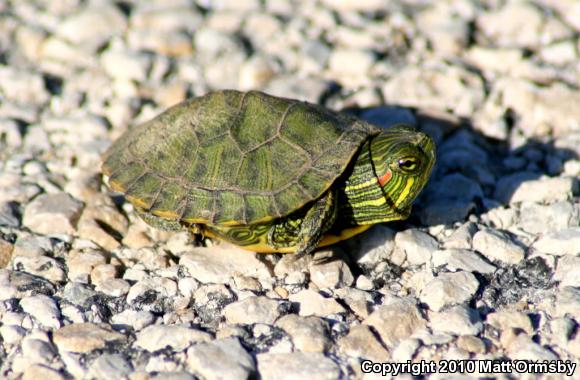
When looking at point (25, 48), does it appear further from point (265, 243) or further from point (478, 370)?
point (478, 370)

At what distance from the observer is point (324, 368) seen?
378 cm

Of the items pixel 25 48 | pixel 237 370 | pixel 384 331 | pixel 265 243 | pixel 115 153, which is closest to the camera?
→ pixel 237 370

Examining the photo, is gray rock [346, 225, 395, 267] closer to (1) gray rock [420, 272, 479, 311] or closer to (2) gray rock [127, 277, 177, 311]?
(1) gray rock [420, 272, 479, 311]

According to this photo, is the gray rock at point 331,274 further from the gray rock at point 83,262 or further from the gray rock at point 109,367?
the gray rock at point 83,262

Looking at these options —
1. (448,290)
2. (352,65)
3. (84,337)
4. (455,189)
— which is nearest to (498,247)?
(448,290)

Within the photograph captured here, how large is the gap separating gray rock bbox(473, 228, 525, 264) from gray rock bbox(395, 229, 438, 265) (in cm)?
32

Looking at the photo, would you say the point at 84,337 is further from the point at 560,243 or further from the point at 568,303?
the point at 560,243

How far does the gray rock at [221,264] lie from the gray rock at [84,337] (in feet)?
2.49

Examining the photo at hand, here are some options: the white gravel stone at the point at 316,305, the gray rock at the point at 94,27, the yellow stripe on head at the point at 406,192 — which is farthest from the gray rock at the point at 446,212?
the gray rock at the point at 94,27

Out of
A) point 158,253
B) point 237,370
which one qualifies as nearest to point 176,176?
point 158,253

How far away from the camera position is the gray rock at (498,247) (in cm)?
470

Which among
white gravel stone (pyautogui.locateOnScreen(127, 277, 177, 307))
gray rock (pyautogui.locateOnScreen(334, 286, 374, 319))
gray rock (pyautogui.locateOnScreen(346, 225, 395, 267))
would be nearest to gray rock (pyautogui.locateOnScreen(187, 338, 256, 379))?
white gravel stone (pyautogui.locateOnScreen(127, 277, 177, 307))

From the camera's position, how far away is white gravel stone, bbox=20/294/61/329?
4.16 metres

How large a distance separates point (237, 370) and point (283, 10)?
474cm
